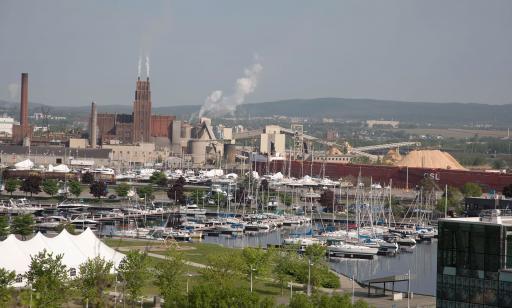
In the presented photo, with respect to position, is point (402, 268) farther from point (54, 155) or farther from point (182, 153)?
point (182, 153)

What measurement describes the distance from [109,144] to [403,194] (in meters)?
39.2

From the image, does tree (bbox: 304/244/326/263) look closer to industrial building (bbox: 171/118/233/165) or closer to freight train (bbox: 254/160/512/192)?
freight train (bbox: 254/160/512/192)

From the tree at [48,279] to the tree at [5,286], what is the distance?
1.99 feet

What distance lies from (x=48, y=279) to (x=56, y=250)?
5221mm

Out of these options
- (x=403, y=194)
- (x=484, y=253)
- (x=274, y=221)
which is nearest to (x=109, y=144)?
(x=403, y=194)

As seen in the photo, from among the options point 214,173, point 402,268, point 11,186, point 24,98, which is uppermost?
point 24,98

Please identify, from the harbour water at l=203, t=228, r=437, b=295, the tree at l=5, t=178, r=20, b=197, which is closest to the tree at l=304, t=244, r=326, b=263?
the harbour water at l=203, t=228, r=437, b=295

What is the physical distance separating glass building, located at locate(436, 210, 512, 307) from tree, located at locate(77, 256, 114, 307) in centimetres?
1199

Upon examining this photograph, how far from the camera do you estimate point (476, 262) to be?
22188 millimetres

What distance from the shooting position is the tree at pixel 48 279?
30.0 m

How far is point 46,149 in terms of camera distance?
11394cm

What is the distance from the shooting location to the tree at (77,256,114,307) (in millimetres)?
32062

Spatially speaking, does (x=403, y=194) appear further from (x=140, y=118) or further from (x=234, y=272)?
(x=234, y=272)

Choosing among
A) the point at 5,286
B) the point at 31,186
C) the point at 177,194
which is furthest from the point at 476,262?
the point at 31,186
